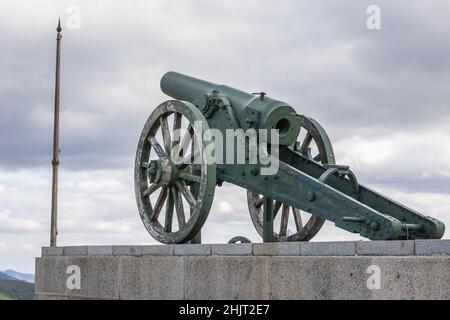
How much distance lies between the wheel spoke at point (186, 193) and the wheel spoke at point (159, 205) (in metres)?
0.36

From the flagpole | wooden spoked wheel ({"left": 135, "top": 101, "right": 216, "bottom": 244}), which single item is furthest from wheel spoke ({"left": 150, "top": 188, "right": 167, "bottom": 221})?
the flagpole

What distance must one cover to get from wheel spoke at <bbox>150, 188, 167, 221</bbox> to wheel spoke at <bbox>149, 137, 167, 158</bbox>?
44 centimetres

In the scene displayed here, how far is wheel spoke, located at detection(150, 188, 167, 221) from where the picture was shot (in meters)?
11.0

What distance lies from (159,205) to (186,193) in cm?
72

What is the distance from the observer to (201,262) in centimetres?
930

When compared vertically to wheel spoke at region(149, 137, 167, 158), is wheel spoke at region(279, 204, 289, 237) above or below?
below

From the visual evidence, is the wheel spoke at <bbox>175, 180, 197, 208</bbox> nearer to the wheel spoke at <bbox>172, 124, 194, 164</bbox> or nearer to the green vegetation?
the wheel spoke at <bbox>172, 124, 194, 164</bbox>

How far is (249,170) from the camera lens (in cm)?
1005

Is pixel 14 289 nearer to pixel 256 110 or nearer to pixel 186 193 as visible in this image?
pixel 186 193

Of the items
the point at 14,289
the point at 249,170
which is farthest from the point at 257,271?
the point at 14,289

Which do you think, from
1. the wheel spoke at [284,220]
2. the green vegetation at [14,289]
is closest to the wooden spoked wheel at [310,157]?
the wheel spoke at [284,220]
